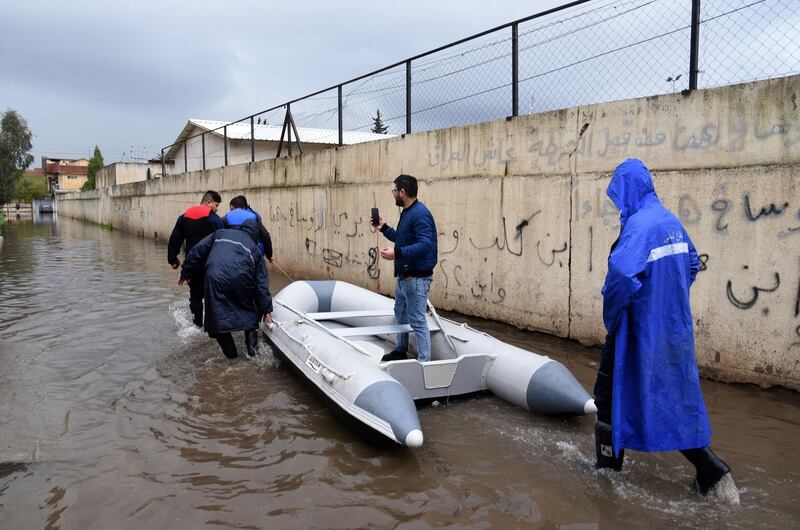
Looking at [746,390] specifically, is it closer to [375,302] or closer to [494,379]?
[494,379]

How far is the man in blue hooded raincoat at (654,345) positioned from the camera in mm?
2904

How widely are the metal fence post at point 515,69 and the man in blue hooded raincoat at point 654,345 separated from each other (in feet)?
13.4

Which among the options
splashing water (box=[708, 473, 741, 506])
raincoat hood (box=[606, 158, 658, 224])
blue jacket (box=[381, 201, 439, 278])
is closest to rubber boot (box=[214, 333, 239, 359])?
blue jacket (box=[381, 201, 439, 278])

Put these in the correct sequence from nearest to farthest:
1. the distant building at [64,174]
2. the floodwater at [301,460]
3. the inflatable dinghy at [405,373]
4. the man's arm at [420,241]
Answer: the floodwater at [301,460]
the inflatable dinghy at [405,373]
the man's arm at [420,241]
the distant building at [64,174]

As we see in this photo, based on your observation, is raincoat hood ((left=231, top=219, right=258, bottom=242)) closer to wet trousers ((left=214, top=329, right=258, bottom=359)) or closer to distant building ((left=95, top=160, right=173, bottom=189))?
wet trousers ((left=214, top=329, right=258, bottom=359))

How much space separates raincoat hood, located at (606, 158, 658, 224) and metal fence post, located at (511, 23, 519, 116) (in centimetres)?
388

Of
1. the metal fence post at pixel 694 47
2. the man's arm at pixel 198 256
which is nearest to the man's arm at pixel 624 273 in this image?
the metal fence post at pixel 694 47

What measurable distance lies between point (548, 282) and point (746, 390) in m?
2.20

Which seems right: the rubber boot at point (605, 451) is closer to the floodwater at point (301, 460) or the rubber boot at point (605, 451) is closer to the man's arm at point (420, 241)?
the floodwater at point (301, 460)

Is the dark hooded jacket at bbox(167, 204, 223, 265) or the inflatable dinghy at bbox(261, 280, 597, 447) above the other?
the dark hooded jacket at bbox(167, 204, 223, 265)

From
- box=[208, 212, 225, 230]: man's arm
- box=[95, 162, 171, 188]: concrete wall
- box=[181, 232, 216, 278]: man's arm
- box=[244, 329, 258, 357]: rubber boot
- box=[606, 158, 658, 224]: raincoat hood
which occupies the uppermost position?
box=[95, 162, 171, 188]: concrete wall

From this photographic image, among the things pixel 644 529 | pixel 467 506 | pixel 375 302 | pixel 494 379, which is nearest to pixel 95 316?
pixel 375 302

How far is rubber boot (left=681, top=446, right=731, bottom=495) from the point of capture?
2998 mm

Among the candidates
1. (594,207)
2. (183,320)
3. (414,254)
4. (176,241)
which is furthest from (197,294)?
(594,207)
